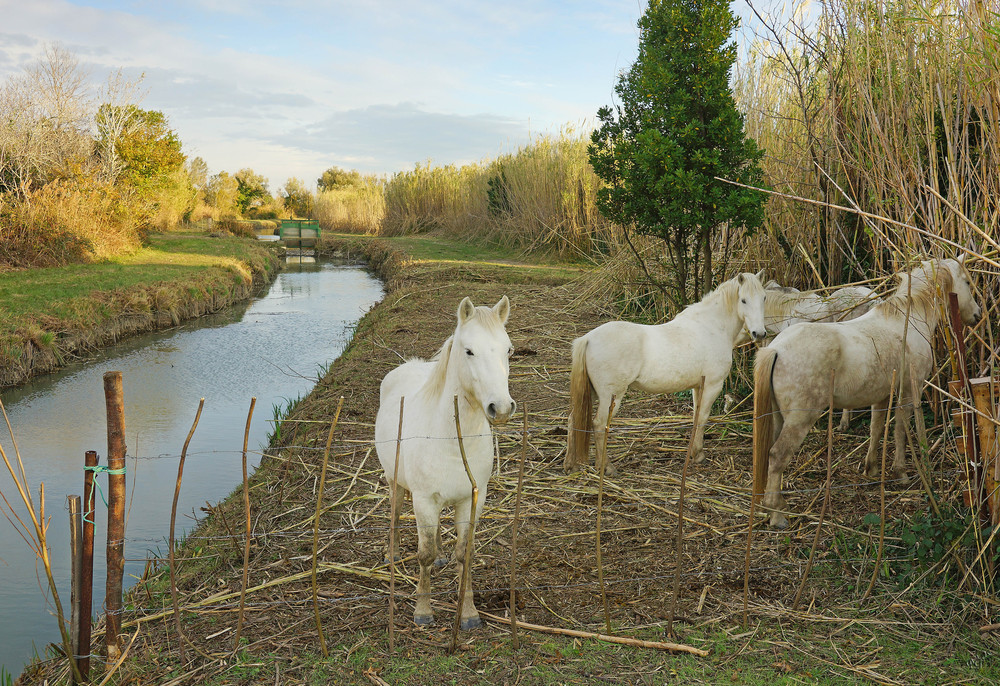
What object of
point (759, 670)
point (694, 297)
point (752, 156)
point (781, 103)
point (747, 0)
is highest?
point (747, 0)

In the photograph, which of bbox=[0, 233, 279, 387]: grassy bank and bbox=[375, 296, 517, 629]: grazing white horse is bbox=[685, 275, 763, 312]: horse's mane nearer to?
bbox=[375, 296, 517, 629]: grazing white horse

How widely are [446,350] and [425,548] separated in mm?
957

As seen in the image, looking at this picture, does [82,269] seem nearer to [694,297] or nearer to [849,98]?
[694,297]

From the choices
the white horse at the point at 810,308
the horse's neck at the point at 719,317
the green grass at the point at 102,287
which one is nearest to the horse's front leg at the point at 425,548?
the horse's neck at the point at 719,317

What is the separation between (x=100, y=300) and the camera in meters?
12.1

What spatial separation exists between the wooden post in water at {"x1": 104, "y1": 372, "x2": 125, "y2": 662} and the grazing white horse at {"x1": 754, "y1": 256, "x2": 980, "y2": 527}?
3463mm

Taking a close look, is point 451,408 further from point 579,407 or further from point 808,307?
point 808,307

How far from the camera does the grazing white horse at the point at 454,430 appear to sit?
2902mm

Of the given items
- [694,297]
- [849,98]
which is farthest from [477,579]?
[694,297]

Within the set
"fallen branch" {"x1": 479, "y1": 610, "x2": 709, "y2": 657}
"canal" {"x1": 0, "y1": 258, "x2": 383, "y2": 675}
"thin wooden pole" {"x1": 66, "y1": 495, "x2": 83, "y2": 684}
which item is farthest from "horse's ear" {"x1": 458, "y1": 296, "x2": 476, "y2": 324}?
"thin wooden pole" {"x1": 66, "y1": 495, "x2": 83, "y2": 684}

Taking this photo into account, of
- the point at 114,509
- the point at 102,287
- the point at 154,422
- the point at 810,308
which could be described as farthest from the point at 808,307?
the point at 102,287

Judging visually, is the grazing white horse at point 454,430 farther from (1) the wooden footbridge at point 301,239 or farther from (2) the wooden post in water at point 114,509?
(1) the wooden footbridge at point 301,239

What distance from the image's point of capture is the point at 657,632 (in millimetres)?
3289

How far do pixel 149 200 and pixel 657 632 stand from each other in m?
23.7
